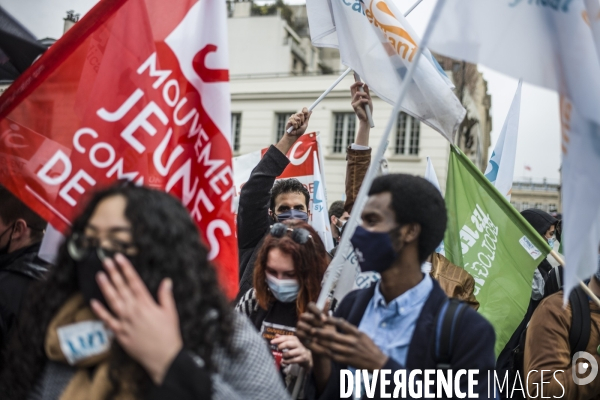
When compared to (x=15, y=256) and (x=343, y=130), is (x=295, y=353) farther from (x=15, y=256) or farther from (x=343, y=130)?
(x=343, y=130)

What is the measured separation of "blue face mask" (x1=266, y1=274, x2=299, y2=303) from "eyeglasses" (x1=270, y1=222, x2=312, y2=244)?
191 millimetres

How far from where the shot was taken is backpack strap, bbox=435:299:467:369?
7.26ft

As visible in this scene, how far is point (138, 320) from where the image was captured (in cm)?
157

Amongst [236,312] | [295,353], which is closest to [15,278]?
[295,353]

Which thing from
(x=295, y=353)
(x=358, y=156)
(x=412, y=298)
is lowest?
(x=295, y=353)

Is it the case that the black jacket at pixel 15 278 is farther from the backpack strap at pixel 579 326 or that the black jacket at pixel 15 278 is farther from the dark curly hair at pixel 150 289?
the backpack strap at pixel 579 326

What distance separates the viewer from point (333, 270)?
7.70ft

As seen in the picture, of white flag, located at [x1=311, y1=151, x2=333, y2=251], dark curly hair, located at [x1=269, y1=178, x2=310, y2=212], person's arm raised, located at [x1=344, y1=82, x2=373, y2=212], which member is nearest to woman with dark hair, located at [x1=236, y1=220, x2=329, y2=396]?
person's arm raised, located at [x1=344, y1=82, x2=373, y2=212]

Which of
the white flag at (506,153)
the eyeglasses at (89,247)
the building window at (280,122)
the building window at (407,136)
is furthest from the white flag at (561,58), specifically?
the building window at (280,122)

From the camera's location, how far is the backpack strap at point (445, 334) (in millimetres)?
2213

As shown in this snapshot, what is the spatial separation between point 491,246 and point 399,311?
70.5 inches

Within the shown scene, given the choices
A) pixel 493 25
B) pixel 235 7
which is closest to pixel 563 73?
pixel 493 25

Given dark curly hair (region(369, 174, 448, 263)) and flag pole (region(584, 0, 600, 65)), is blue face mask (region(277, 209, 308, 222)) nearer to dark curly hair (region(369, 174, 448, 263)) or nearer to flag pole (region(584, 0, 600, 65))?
dark curly hair (region(369, 174, 448, 263))

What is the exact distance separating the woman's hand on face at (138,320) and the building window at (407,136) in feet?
81.0
